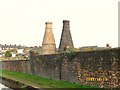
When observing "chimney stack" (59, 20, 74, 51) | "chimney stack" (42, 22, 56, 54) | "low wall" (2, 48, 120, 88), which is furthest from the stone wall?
"chimney stack" (42, 22, 56, 54)

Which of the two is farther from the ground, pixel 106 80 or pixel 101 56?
pixel 101 56

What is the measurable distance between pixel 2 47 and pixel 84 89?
156 m

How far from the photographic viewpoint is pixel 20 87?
2192 centimetres

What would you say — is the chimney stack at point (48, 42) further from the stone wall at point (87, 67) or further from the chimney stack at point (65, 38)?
the stone wall at point (87, 67)

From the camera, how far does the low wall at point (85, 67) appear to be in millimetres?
15086

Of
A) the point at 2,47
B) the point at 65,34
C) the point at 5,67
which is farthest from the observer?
the point at 2,47

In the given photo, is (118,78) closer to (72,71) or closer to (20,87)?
(72,71)

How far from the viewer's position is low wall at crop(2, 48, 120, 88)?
15.1m

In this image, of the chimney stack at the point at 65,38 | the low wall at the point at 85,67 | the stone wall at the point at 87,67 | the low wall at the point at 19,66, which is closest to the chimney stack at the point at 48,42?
the chimney stack at the point at 65,38

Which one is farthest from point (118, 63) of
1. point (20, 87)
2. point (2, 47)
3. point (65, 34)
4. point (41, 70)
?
point (2, 47)

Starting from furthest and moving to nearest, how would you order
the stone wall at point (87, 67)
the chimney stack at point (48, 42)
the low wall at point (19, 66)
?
the chimney stack at point (48, 42) < the low wall at point (19, 66) < the stone wall at point (87, 67)

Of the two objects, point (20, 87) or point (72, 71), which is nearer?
point (72, 71)

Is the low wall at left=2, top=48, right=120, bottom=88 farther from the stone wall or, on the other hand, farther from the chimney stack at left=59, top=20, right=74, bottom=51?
the chimney stack at left=59, top=20, right=74, bottom=51

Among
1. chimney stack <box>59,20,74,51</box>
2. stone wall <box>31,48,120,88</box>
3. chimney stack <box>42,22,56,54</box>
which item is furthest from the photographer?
chimney stack <box>42,22,56,54</box>
